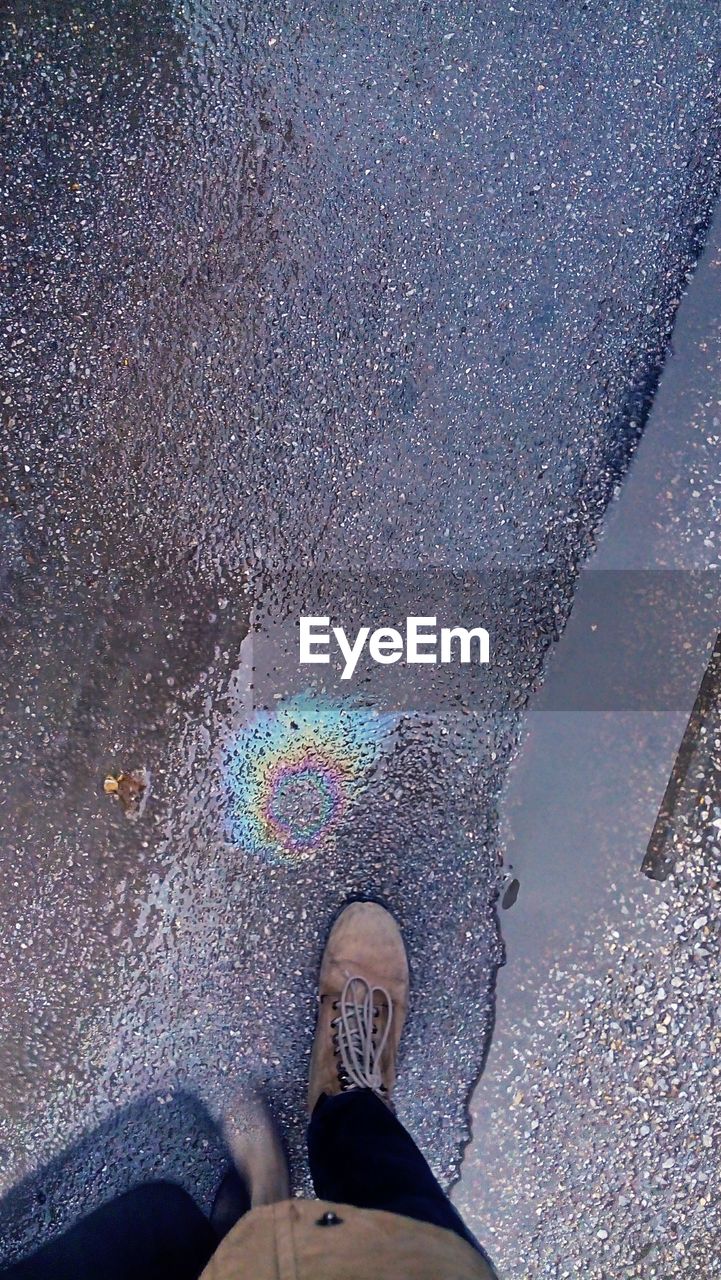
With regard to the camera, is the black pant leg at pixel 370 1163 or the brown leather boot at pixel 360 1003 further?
the brown leather boot at pixel 360 1003

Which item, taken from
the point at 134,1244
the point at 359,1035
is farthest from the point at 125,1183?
the point at 359,1035

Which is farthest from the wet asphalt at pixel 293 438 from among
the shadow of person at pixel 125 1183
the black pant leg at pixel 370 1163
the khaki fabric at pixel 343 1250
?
the khaki fabric at pixel 343 1250

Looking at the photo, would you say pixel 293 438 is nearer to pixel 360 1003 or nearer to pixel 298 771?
pixel 298 771

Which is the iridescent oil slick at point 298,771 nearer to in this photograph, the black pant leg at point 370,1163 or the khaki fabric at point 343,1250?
the black pant leg at point 370,1163

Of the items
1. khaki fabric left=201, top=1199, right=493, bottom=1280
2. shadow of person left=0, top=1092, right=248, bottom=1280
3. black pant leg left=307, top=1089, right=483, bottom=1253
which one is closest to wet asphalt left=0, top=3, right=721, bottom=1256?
shadow of person left=0, top=1092, right=248, bottom=1280

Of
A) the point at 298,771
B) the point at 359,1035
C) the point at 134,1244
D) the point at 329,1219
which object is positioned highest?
the point at 298,771

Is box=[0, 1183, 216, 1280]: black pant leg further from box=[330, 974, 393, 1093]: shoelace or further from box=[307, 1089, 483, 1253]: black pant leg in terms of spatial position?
box=[330, 974, 393, 1093]: shoelace

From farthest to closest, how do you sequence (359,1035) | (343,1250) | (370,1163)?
(359,1035) → (370,1163) → (343,1250)

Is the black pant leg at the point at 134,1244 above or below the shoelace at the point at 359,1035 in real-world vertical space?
below
